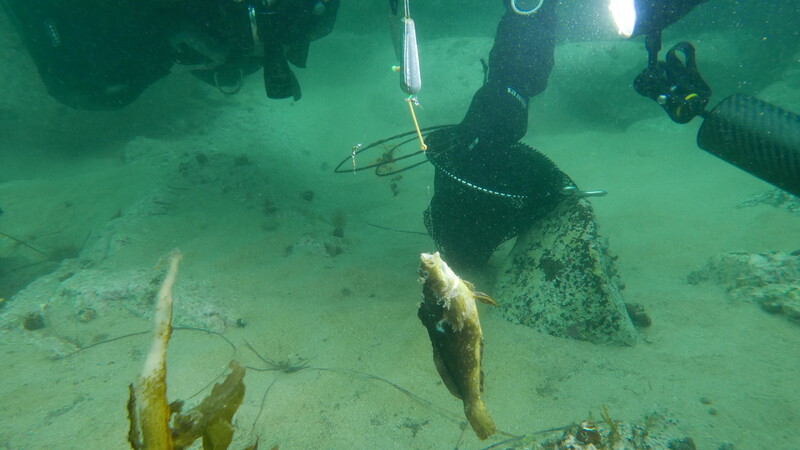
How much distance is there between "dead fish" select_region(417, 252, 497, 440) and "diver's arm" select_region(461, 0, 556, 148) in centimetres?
243

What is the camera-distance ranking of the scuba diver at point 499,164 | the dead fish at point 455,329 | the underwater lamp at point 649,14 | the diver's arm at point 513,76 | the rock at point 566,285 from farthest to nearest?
the diver's arm at point 513,76, the scuba diver at point 499,164, the rock at point 566,285, the underwater lamp at point 649,14, the dead fish at point 455,329

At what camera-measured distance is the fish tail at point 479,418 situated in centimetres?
151

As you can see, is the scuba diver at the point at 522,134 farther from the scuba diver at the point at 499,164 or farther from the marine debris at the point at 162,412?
the marine debris at the point at 162,412

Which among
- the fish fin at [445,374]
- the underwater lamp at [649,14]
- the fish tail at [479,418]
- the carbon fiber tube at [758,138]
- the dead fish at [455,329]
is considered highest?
the underwater lamp at [649,14]

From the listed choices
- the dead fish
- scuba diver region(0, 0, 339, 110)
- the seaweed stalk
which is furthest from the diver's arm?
the seaweed stalk

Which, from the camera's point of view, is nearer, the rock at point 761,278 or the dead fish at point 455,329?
the dead fish at point 455,329

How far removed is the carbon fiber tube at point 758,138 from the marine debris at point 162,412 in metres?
2.97

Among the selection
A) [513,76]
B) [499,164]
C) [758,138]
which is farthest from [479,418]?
[513,76]

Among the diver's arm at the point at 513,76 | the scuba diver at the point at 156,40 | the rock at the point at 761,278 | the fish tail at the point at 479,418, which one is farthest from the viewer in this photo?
the scuba diver at the point at 156,40

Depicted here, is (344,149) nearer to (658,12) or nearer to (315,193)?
(315,193)

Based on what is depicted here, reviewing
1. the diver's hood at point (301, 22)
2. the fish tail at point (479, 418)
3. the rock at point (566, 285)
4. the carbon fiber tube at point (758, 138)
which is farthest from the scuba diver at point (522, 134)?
the diver's hood at point (301, 22)

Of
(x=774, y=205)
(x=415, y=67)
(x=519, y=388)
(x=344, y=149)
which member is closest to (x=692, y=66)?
(x=415, y=67)

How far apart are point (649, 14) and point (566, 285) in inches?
86.4

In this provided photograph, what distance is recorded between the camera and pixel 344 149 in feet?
33.5
